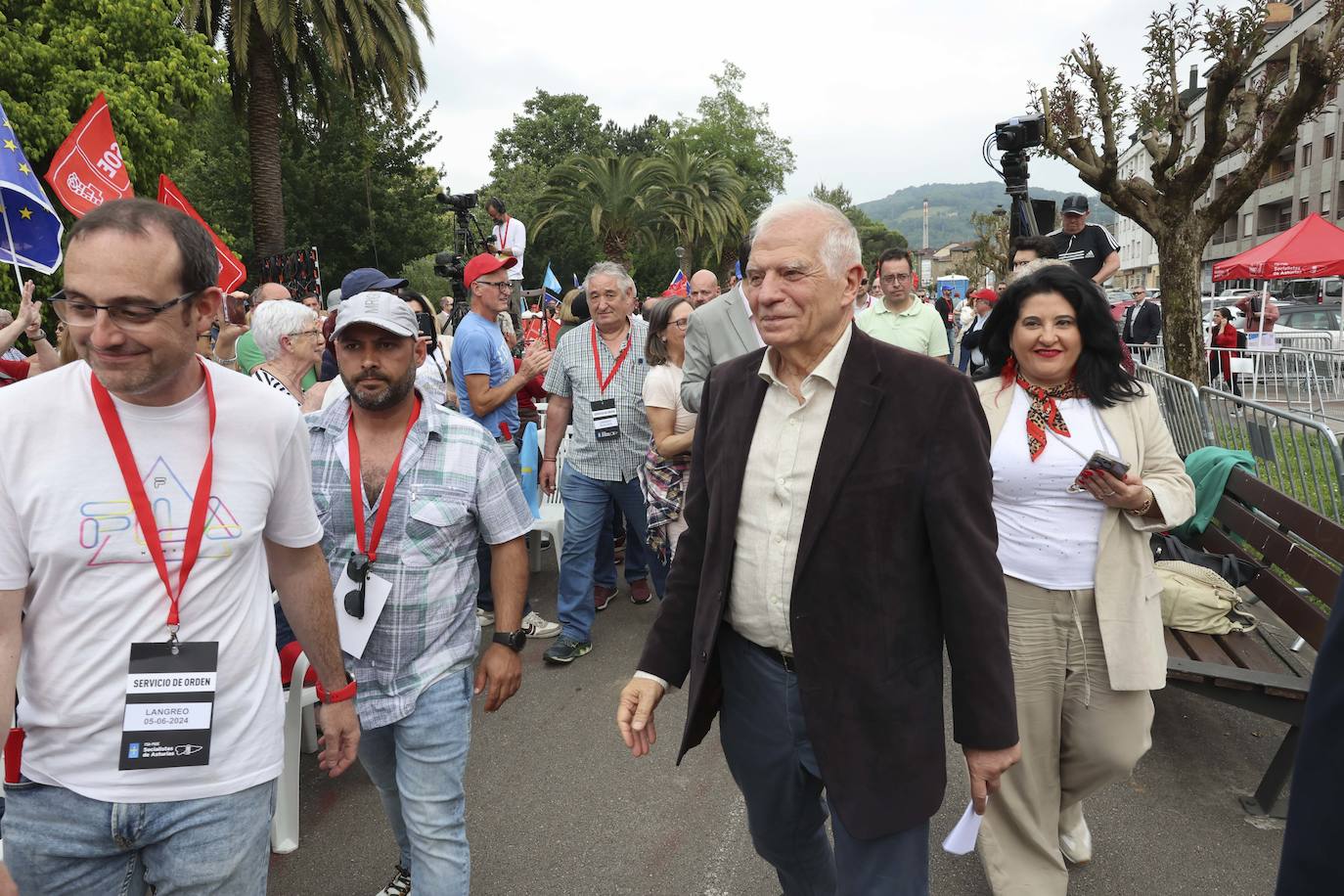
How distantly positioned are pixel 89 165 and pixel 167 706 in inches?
243

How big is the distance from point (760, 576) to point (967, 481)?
538 mm

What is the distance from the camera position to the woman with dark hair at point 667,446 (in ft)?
15.4

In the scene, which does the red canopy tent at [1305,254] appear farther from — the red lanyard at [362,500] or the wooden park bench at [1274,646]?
the red lanyard at [362,500]

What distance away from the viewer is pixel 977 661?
2025mm

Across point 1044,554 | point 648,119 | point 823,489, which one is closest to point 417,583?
point 823,489

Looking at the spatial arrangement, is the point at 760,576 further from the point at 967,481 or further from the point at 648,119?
the point at 648,119

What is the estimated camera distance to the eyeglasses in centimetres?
169

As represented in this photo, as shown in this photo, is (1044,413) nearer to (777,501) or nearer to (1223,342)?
(777,501)

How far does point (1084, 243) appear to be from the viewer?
21.8 ft

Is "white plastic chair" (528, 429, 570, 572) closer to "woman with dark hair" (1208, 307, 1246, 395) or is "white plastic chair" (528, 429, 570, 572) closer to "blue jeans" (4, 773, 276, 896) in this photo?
"blue jeans" (4, 773, 276, 896)

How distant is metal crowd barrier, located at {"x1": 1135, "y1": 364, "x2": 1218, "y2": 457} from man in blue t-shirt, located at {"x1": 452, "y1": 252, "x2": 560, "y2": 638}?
13.6 ft

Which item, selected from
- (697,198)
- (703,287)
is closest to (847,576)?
(703,287)

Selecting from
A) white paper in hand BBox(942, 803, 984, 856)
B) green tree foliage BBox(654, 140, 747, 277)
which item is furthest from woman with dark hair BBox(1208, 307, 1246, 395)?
green tree foliage BBox(654, 140, 747, 277)

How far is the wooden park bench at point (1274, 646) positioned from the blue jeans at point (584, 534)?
271cm
